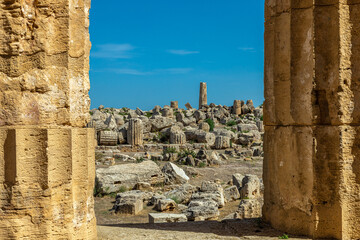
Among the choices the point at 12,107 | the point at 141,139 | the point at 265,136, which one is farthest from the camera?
the point at 141,139

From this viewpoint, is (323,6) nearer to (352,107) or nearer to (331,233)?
(352,107)

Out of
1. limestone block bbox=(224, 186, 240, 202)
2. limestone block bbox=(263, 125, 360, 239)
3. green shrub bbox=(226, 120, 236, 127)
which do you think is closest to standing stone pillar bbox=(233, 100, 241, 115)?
green shrub bbox=(226, 120, 236, 127)

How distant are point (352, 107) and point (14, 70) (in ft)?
12.9

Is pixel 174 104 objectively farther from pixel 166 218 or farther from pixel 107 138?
pixel 166 218

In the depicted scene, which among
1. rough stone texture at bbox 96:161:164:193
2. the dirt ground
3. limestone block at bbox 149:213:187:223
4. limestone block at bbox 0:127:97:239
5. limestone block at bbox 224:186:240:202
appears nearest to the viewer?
limestone block at bbox 0:127:97:239

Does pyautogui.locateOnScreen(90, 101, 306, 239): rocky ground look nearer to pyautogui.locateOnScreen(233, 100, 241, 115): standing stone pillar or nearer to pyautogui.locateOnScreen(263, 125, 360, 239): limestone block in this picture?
pyautogui.locateOnScreen(263, 125, 360, 239): limestone block

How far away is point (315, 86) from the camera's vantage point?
5250 millimetres

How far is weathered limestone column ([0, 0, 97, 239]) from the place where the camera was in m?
3.77

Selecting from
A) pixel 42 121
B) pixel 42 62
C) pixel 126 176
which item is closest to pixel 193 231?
pixel 42 121

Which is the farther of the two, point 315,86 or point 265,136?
point 265,136

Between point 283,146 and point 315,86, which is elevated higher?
point 315,86

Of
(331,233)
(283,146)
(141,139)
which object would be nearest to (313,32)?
(283,146)

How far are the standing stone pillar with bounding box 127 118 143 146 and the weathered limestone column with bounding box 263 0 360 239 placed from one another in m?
16.7

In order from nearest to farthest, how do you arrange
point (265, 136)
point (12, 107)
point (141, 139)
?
point (12, 107) → point (265, 136) → point (141, 139)
